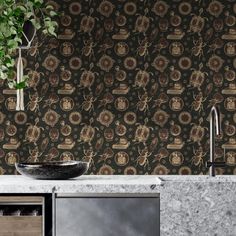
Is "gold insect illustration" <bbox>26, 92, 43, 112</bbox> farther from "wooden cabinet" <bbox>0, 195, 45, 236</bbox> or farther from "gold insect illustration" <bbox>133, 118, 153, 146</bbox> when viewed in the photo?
"wooden cabinet" <bbox>0, 195, 45, 236</bbox>

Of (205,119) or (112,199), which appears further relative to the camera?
(205,119)

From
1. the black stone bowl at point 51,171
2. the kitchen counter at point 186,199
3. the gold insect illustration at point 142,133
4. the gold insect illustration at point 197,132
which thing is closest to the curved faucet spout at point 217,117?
the kitchen counter at point 186,199

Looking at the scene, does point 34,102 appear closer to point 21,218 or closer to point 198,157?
point 21,218

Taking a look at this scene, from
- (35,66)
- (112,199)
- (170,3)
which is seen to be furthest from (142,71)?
(112,199)

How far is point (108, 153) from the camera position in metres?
3.88

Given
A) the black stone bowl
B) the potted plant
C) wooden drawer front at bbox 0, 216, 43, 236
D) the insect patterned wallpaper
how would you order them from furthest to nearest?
the insect patterned wallpaper < the potted plant < the black stone bowl < wooden drawer front at bbox 0, 216, 43, 236

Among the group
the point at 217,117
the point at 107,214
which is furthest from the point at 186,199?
the point at 217,117

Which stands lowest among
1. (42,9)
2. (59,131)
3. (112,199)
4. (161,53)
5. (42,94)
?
(112,199)

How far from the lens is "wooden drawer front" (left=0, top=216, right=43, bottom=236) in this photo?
3.04 metres

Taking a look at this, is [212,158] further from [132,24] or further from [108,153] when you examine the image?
[132,24]

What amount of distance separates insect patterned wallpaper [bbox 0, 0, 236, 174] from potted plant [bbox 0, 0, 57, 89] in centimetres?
22

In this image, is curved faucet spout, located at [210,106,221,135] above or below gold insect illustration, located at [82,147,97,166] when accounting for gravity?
above

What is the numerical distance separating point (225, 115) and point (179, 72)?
0.44 m

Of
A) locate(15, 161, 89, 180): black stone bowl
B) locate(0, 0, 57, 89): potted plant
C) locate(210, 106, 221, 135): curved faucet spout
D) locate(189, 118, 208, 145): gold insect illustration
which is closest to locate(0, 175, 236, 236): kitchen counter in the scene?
locate(15, 161, 89, 180): black stone bowl
